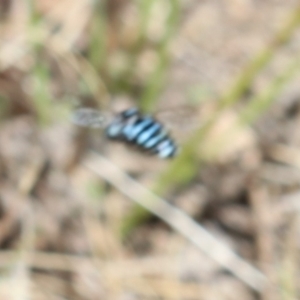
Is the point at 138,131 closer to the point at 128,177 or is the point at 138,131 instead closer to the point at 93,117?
the point at 93,117

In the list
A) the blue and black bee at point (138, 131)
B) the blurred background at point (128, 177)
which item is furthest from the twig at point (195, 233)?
the blue and black bee at point (138, 131)

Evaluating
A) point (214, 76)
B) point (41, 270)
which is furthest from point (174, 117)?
point (41, 270)

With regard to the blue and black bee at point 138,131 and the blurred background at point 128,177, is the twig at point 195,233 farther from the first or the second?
the blue and black bee at point 138,131

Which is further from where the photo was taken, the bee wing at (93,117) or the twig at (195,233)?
the twig at (195,233)

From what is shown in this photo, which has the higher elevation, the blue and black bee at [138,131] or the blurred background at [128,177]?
the blurred background at [128,177]

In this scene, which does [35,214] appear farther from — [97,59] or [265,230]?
[265,230]

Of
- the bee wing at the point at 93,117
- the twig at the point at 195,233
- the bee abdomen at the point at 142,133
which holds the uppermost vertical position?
the twig at the point at 195,233

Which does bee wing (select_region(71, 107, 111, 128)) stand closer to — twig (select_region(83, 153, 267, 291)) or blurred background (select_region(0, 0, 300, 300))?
blurred background (select_region(0, 0, 300, 300))

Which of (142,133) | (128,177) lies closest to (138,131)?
(142,133)
